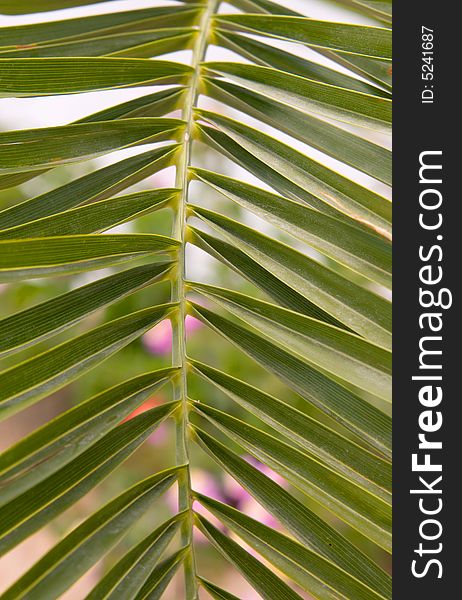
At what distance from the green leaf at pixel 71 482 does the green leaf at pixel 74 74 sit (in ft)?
0.70

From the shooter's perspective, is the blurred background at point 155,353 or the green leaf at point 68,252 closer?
the green leaf at point 68,252

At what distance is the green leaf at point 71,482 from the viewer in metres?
0.31

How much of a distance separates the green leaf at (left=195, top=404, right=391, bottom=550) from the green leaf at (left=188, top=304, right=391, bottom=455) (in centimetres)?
3

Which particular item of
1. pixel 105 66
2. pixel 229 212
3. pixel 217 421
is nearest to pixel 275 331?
pixel 217 421

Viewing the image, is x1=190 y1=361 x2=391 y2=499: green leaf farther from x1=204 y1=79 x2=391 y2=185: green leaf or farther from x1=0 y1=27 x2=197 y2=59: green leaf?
x1=0 y1=27 x2=197 y2=59: green leaf

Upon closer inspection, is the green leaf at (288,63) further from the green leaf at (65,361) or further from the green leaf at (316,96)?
the green leaf at (65,361)

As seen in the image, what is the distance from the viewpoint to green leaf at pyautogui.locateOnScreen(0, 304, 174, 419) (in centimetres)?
32

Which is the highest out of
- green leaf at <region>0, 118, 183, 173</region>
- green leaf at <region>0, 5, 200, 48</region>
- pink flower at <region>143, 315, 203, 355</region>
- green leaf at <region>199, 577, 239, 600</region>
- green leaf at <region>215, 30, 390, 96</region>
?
green leaf at <region>0, 5, 200, 48</region>

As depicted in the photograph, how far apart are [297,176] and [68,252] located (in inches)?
6.2

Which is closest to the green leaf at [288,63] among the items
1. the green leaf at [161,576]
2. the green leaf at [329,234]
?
the green leaf at [329,234]

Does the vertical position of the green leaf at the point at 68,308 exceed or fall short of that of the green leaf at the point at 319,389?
it exceeds it

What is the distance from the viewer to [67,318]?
35cm

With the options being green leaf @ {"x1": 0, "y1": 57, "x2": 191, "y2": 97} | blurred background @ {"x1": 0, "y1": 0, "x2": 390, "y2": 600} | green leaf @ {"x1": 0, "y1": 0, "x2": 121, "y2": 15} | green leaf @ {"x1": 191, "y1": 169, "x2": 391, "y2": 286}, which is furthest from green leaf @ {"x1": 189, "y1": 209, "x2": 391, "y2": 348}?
blurred background @ {"x1": 0, "y1": 0, "x2": 390, "y2": 600}

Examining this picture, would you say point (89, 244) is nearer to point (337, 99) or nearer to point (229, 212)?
point (337, 99)
